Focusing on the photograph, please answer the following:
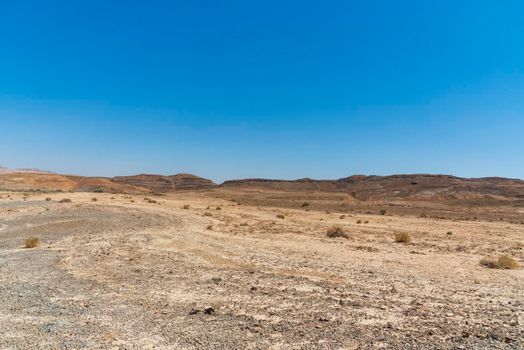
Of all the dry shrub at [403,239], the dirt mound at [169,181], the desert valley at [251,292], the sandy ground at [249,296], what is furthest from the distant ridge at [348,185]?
the sandy ground at [249,296]

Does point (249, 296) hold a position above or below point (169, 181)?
below

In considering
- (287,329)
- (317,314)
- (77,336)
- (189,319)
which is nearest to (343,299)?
(317,314)

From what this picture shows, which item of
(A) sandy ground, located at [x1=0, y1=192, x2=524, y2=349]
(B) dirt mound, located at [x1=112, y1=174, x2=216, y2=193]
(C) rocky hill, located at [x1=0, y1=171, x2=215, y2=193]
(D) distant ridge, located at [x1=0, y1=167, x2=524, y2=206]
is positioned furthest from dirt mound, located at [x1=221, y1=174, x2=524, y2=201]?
(A) sandy ground, located at [x1=0, y1=192, x2=524, y2=349]

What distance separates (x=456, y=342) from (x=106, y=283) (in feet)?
27.8

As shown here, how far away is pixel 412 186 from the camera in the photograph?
109000 mm

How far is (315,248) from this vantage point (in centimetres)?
1973

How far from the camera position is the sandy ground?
7.45 meters

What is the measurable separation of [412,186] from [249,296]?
348 feet

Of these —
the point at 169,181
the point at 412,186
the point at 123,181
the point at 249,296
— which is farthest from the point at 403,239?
the point at 169,181

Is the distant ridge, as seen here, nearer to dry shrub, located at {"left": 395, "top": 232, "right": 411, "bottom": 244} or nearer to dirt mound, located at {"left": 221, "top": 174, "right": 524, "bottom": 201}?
dirt mound, located at {"left": 221, "top": 174, "right": 524, "bottom": 201}

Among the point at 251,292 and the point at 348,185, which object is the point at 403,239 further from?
Result: the point at 348,185

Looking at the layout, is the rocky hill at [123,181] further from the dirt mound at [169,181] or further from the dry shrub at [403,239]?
the dry shrub at [403,239]

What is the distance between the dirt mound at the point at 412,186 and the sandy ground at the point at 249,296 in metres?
72.5

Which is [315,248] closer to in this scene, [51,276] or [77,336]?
[51,276]
